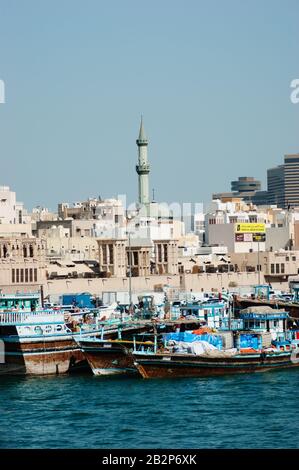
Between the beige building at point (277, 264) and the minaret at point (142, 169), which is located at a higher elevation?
the minaret at point (142, 169)

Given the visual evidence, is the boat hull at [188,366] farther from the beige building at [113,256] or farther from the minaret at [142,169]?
the minaret at [142,169]

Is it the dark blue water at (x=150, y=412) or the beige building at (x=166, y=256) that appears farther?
the beige building at (x=166, y=256)

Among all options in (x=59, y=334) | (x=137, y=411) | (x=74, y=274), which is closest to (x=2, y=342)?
(x=59, y=334)

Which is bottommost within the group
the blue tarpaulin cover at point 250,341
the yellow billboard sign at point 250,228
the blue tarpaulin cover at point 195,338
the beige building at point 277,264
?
the blue tarpaulin cover at point 250,341

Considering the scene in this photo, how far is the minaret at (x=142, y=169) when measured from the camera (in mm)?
103438

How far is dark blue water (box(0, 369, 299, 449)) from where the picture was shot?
32656 millimetres

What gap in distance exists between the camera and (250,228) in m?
92.9

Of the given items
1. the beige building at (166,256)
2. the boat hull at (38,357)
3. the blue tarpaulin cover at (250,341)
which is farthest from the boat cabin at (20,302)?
the beige building at (166,256)

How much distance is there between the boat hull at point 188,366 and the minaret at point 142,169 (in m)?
57.8

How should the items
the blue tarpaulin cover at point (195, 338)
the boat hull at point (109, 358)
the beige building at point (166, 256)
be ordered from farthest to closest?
the beige building at point (166, 256) < the blue tarpaulin cover at point (195, 338) < the boat hull at point (109, 358)

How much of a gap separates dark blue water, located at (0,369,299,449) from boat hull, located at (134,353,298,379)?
617 millimetres

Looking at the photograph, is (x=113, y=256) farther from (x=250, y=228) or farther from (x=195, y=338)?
(x=195, y=338)
